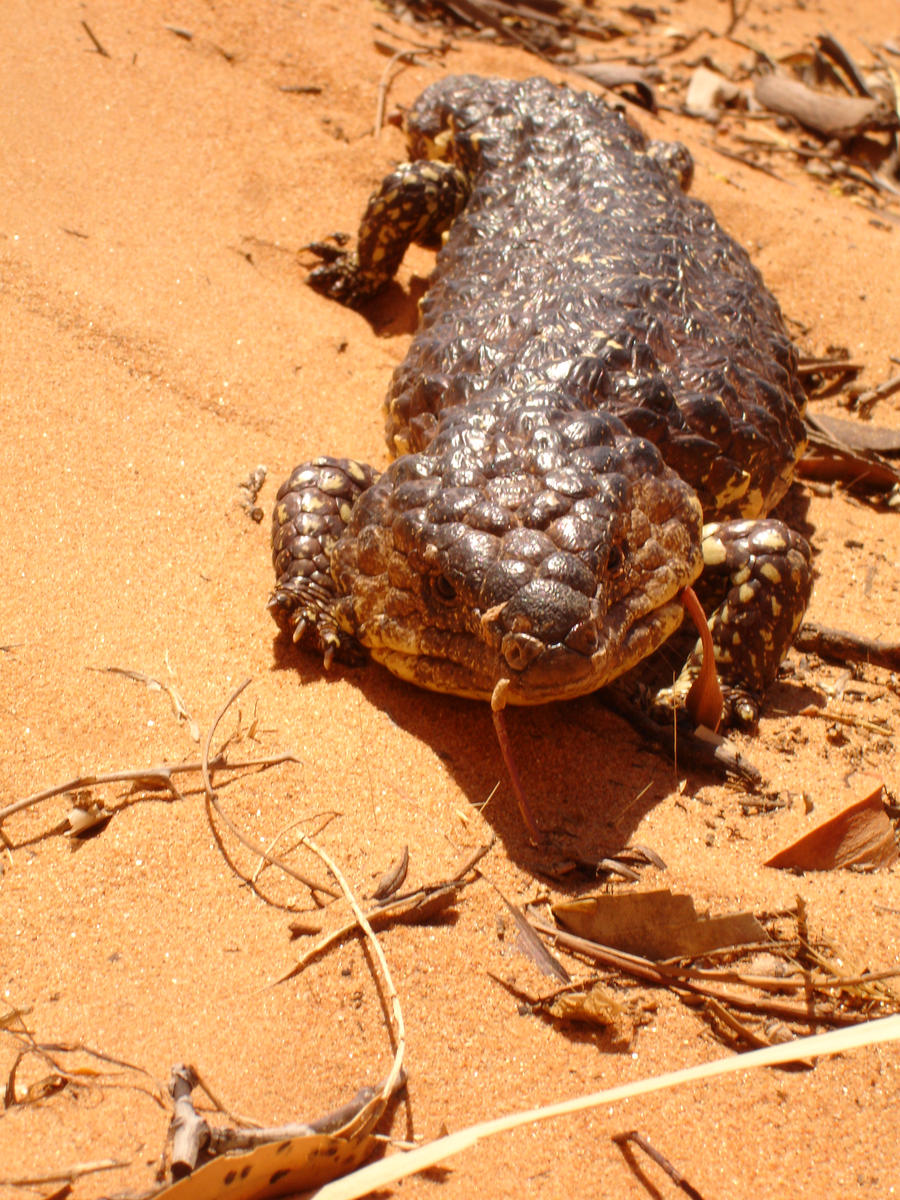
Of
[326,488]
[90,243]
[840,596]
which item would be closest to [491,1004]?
[326,488]

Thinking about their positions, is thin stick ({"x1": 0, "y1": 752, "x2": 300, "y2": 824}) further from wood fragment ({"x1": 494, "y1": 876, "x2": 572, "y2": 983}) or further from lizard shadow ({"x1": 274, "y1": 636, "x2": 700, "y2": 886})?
wood fragment ({"x1": 494, "y1": 876, "x2": 572, "y2": 983})

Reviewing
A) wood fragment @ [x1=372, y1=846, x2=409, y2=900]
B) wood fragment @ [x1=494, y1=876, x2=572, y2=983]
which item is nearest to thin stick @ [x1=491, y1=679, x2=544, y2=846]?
wood fragment @ [x1=494, y1=876, x2=572, y2=983]

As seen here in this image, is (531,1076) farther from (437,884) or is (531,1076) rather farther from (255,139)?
(255,139)

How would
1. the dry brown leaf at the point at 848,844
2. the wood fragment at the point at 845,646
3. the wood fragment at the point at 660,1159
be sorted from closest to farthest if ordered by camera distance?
the wood fragment at the point at 660,1159 < the dry brown leaf at the point at 848,844 < the wood fragment at the point at 845,646

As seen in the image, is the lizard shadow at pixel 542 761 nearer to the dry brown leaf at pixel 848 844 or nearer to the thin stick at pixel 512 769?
the thin stick at pixel 512 769

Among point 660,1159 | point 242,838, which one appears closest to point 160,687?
point 242,838

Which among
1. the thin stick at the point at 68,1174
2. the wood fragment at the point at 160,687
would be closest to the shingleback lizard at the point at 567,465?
the wood fragment at the point at 160,687
